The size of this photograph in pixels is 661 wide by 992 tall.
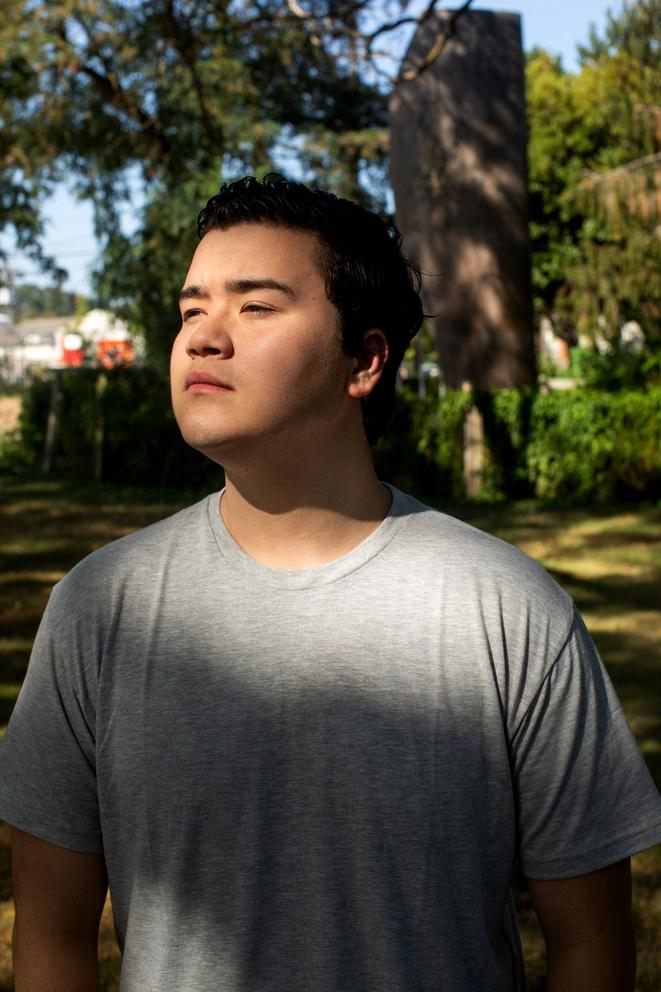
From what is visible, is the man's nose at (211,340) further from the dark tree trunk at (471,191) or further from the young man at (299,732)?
the dark tree trunk at (471,191)

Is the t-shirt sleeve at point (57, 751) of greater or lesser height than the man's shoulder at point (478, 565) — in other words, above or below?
below

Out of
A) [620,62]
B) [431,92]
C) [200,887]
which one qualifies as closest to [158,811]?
[200,887]

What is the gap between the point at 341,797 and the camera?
161 cm

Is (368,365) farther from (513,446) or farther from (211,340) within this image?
(513,446)

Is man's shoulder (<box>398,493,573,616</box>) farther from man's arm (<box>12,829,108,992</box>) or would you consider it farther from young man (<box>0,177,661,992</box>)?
man's arm (<box>12,829,108,992</box>)

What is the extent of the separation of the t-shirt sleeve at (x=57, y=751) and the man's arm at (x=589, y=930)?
0.65 metres

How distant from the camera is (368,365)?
1911 millimetres

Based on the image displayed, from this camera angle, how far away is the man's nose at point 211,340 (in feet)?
5.68

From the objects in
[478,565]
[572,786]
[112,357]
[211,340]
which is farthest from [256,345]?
[112,357]

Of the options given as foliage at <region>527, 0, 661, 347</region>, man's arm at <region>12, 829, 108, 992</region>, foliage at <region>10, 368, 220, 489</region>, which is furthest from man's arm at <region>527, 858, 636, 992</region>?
foliage at <region>527, 0, 661, 347</region>

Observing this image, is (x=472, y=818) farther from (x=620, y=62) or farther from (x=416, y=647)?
(x=620, y=62)

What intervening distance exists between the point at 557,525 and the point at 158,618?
1179cm

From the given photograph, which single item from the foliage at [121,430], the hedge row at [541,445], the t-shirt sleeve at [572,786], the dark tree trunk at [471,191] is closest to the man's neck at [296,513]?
the t-shirt sleeve at [572,786]

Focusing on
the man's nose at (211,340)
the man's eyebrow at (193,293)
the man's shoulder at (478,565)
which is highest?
the man's eyebrow at (193,293)
